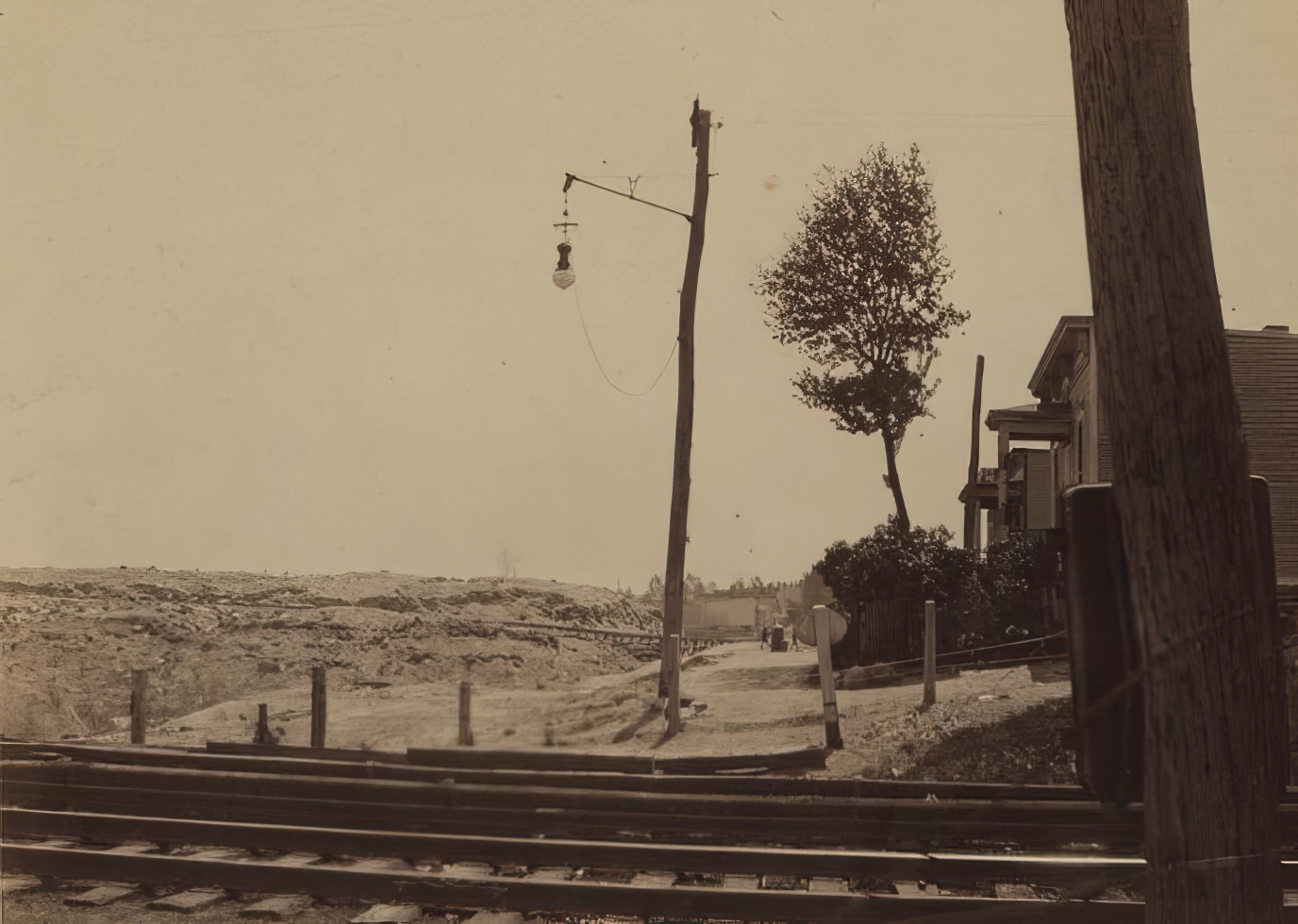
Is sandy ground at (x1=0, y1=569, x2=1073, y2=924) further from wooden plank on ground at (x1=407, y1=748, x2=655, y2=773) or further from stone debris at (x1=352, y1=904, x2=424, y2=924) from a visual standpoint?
wooden plank on ground at (x1=407, y1=748, x2=655, y2=773)

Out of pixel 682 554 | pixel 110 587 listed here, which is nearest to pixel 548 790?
pixel 682 554

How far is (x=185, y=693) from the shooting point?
30.2 m

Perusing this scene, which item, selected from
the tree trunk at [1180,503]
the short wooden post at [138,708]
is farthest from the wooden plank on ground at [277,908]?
the short wooden post at [138,708]

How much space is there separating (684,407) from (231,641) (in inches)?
919

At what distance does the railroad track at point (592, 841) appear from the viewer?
6.61m

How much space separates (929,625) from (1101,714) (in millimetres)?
13528

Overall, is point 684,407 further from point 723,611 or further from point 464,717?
point 723,611

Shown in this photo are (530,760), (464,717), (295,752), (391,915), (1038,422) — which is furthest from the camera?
(1038,422)

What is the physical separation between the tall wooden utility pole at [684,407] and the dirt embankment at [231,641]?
433 inches

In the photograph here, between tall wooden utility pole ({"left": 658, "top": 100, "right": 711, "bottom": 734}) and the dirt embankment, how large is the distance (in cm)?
1099

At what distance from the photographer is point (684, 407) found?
2014cm

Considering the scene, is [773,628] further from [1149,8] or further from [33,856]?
[1149,8]

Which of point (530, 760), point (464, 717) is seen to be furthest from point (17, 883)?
point (464, 717)

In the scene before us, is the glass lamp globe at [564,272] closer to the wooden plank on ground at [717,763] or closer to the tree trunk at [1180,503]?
the wooden plank on ground at [717,763]
